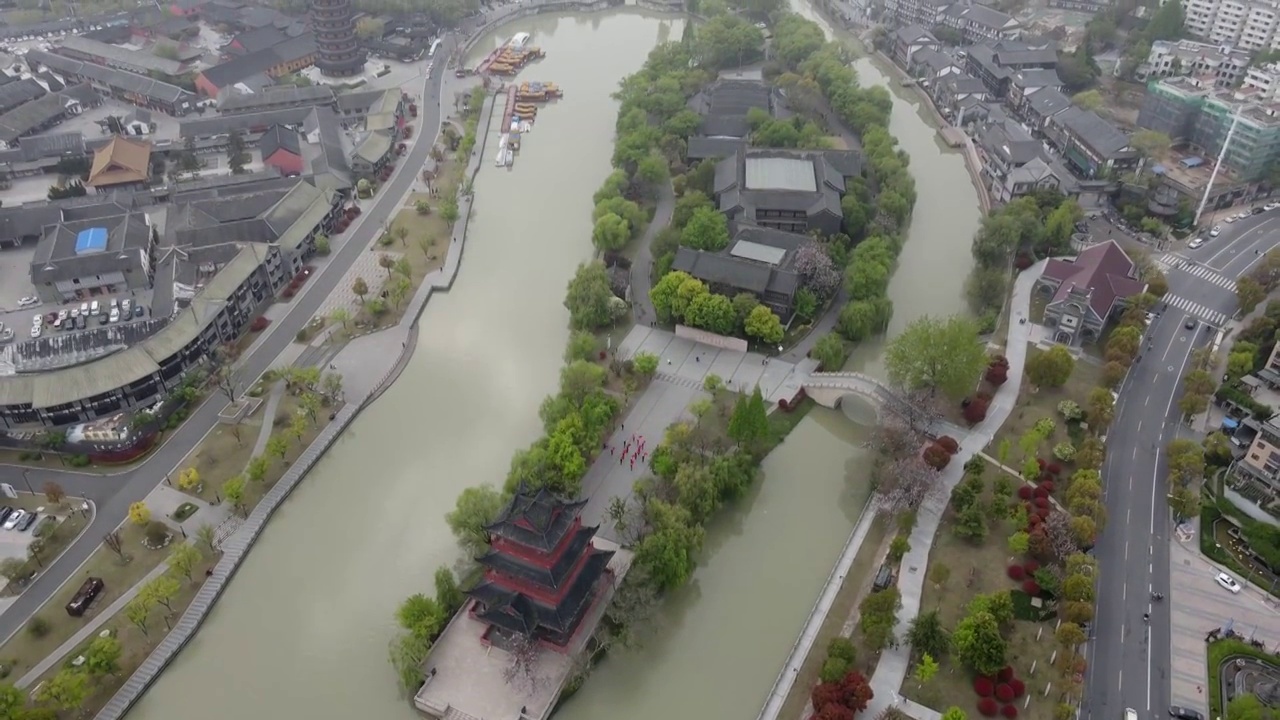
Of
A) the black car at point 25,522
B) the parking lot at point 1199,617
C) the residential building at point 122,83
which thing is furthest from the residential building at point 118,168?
the parking lot at point 1199,617

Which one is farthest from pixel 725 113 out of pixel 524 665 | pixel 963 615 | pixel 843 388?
pixel 524 665

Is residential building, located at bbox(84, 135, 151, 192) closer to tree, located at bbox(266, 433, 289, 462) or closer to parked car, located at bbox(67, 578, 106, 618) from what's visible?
tree, located at bbox(266, 433, 289, 462)

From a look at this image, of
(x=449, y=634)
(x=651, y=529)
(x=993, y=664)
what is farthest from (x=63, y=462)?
(x=993, y=664)

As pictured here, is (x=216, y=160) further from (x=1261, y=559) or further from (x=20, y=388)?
(x=1261, y=559)

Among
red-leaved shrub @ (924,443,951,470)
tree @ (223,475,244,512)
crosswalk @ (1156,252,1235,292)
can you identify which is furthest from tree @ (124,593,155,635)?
crosswalk @ (1156,252,1235,292)

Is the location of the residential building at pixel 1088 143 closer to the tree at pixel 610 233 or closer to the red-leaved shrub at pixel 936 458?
the red-leaved shrub at pixel 936 458

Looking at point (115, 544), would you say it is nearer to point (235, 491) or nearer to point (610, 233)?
point (235, 491)

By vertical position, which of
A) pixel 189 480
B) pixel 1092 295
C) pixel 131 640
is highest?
pixel 1092 295
